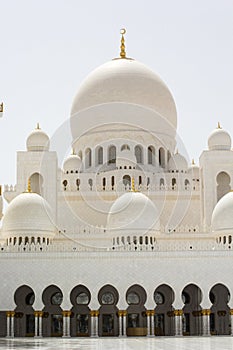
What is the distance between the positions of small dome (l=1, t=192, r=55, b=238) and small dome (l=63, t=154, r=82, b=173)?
593 cm

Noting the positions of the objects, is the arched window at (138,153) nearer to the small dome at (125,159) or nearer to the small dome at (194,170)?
the small dome at (125,159)

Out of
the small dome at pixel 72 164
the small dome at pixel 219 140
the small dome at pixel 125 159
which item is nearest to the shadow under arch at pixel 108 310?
the small dome at pixel 125 159

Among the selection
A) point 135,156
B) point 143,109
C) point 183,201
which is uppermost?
point 143,109

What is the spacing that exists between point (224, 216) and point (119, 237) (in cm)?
449

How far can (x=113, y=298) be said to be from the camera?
28141mm

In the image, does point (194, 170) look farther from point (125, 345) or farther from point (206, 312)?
point (125, 345)

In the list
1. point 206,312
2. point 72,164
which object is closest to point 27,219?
point 72,164

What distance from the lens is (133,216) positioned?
1099 inches

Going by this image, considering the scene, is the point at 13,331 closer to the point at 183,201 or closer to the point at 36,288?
the point at 36,288

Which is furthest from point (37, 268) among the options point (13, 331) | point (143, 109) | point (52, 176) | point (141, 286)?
point (143, 109)

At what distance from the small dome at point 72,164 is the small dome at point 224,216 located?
28.0 ft

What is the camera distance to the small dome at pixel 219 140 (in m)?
32.9

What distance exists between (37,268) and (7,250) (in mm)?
1372

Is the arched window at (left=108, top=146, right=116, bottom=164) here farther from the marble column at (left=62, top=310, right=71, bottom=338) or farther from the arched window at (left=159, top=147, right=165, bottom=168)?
the marble column at (left=62, top=310, right=71, bottom=338)
